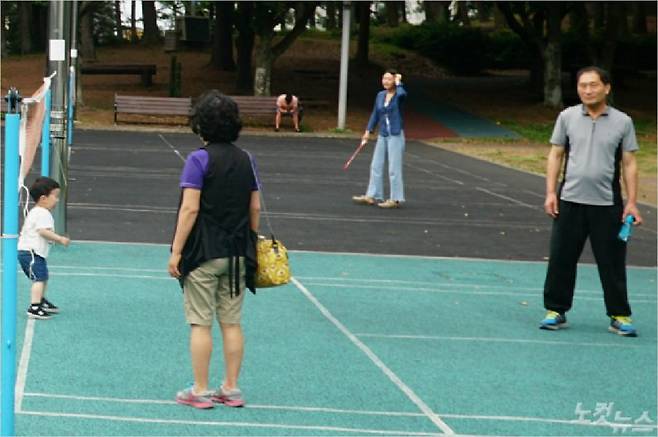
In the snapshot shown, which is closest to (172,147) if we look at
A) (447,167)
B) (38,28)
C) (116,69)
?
(447,167)

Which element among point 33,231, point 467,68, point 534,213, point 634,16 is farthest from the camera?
point 634,16

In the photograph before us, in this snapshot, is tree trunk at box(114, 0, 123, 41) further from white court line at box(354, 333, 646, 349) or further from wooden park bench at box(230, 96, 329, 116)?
white court line at box(354, 333, 646, 349)

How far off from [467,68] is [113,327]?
1879 inches

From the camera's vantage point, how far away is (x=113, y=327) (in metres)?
9.38

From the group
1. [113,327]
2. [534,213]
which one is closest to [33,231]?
[113,327]

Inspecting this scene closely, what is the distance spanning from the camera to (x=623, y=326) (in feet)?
33.5

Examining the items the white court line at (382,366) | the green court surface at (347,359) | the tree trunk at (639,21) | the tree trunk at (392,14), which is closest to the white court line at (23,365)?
the green court surface at (347,359)

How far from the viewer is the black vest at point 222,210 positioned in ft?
23.4

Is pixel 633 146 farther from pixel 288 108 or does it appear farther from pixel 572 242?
pixel 288 108

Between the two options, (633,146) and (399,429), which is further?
(633,146)

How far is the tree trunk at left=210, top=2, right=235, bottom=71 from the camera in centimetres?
4703

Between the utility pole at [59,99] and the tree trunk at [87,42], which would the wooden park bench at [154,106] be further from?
the utility pole at [59,99]

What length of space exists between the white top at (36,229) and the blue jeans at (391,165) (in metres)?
9.01

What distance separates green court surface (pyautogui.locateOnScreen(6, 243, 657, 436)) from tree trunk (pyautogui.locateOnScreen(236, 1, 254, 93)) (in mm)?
28630
